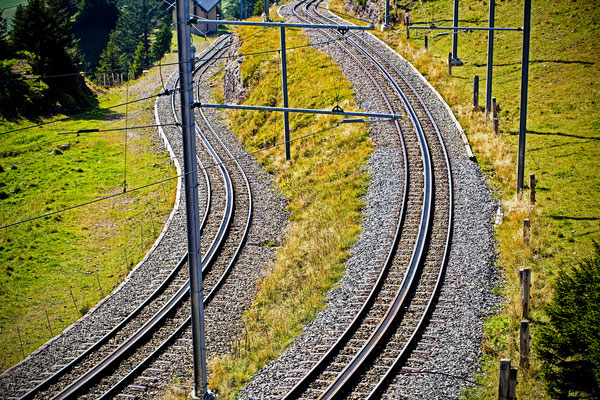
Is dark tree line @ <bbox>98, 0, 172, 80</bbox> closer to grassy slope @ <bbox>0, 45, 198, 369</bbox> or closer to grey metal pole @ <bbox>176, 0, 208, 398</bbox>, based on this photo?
grassy slope @ <bbox>0, 45, 198, 369</bbox>

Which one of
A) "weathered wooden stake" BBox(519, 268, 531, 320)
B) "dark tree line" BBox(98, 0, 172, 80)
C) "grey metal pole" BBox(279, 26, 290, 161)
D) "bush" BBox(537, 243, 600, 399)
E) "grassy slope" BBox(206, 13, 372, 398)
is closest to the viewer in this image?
"bush" BBox(537, 243, 600, 399)

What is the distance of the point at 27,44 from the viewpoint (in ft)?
→ 146

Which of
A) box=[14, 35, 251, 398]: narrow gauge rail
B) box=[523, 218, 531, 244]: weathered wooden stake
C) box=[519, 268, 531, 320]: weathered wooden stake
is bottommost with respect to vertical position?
box=[14, 35, 251, 398]: narrow gauge rail

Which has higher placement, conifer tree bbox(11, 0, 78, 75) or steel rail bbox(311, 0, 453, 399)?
conifer tree bbox(11, 0, 78, 75)

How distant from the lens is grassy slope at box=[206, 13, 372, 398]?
15703mm

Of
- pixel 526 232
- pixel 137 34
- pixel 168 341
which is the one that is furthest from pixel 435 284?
pixel 137 34

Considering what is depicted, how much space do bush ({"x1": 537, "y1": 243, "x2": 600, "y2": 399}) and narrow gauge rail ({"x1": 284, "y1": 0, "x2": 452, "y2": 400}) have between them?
3295mm

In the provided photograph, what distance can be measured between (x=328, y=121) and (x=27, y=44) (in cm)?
2703

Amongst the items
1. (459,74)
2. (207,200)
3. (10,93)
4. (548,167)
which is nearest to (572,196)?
(548,167)

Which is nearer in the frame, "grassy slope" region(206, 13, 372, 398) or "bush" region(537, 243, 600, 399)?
"bush" region(537, 243, 600, 399)

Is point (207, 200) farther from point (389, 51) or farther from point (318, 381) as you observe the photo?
point (389, 51)

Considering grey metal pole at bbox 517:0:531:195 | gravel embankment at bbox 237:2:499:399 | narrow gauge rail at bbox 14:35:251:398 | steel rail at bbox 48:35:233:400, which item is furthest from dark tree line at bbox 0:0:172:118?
grey metal pole at bbox 517:0:531:195

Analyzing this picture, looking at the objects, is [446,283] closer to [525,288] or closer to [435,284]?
[435,284]

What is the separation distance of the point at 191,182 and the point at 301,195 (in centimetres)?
1383
